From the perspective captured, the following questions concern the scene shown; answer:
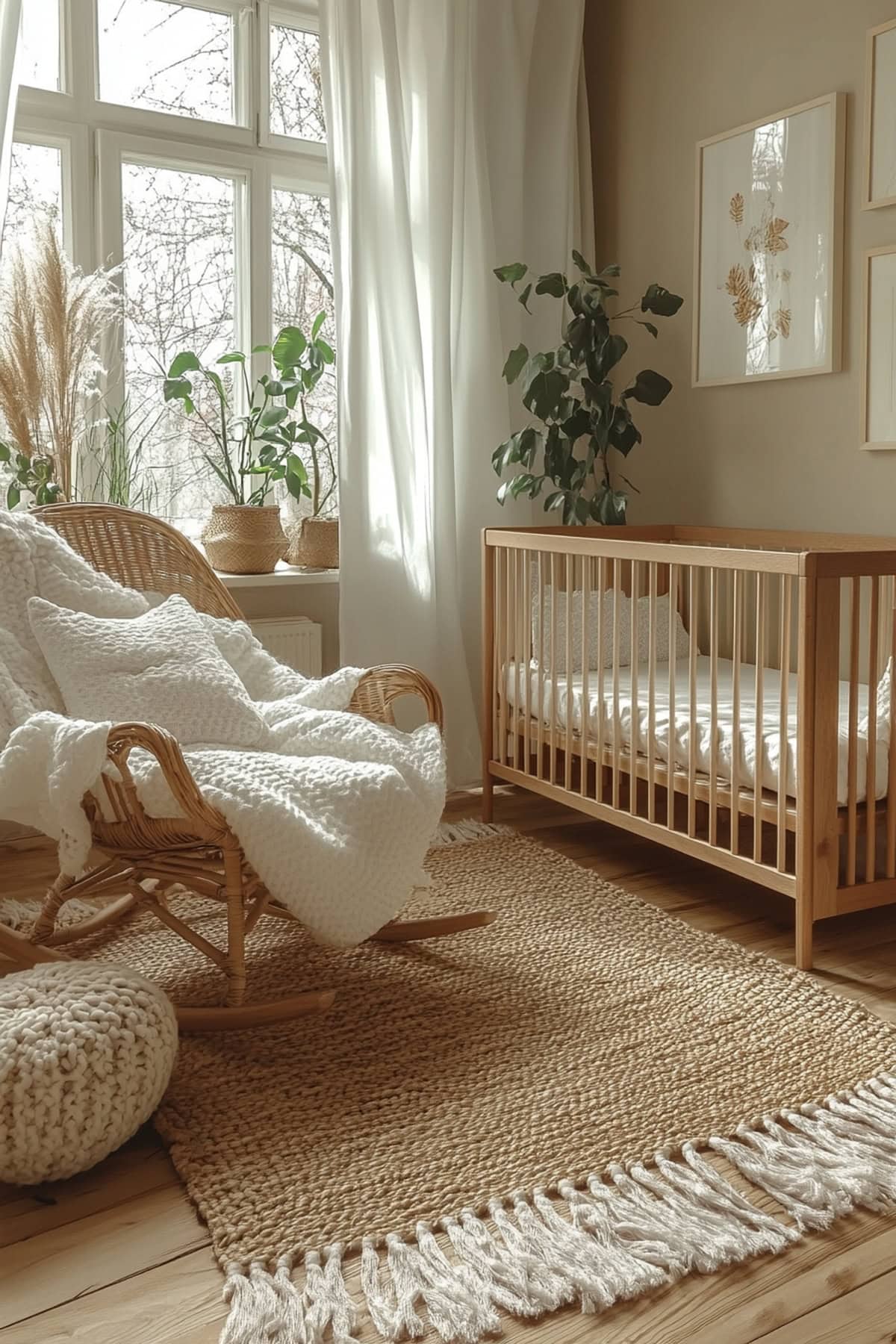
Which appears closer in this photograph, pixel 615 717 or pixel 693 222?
pixel 615 717

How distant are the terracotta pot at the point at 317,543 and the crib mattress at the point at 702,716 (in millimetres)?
701

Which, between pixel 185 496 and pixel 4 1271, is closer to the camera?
pixel 4 1271

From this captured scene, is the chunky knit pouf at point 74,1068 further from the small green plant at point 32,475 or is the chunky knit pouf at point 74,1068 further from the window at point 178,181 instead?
the window at point 178,181

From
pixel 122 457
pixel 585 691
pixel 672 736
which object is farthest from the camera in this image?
Result: pixel 122 457

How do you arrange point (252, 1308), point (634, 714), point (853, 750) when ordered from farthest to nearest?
point (634, 714) < point (853, 750) < point (252, 1308)

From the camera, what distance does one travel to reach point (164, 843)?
186cm

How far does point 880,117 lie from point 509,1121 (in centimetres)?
234

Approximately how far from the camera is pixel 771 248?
9.95 ft

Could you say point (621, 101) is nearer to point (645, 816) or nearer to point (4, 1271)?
point (645, 816)

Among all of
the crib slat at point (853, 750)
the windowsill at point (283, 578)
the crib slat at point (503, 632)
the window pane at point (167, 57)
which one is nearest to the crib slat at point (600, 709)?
the crib slat at point (503, 632)

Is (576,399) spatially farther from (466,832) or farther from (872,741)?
(872,741)

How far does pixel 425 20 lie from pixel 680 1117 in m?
2.88

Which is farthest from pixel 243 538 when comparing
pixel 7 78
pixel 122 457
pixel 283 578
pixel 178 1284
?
pixel 178 1284

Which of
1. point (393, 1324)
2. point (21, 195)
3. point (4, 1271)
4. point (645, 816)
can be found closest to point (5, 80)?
point (21, 195)
